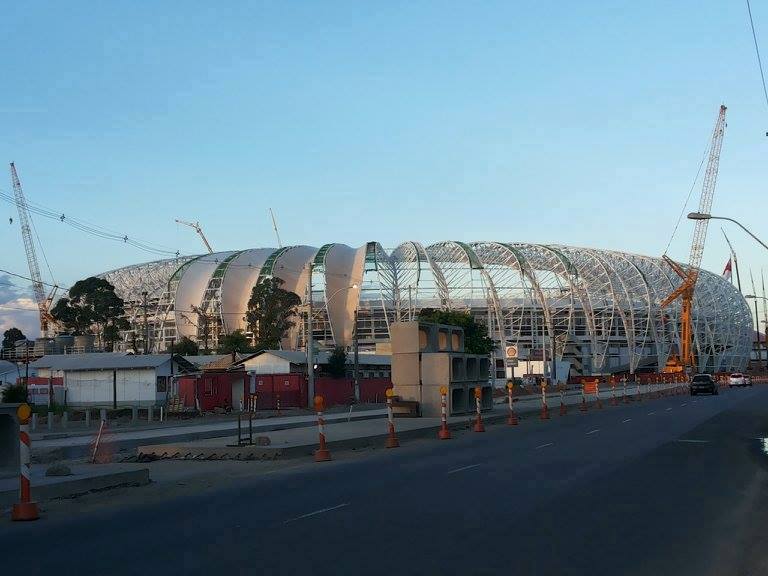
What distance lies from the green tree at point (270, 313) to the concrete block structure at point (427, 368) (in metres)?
53.1

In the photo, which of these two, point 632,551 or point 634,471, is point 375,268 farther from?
point 632,551

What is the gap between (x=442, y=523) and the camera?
11367mm

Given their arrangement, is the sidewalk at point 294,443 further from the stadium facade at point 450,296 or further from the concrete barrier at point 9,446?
the stadium facade at point 450,296

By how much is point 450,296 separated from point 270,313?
29.4 meters

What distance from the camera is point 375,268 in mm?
114188

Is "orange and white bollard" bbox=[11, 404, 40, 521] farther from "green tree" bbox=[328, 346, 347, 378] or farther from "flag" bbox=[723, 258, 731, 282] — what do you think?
"flag" bbox=[723, 258, 731, 282]

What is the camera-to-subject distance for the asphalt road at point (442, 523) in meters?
9.09

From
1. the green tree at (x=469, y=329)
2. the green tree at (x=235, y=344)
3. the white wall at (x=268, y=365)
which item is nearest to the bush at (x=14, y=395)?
the white wall at (x=268, y=365)

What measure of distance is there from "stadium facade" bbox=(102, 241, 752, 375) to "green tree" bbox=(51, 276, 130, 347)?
46.0 ft

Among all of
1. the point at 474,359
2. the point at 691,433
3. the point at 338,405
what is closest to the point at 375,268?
the point at 338,405

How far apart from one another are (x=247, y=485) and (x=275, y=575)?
335 inches

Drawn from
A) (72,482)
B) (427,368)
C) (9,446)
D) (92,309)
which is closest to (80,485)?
(72,482)

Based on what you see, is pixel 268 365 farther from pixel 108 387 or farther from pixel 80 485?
pixel 80 485

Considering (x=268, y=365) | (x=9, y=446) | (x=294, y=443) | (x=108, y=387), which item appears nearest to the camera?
(x=9, y=446)
